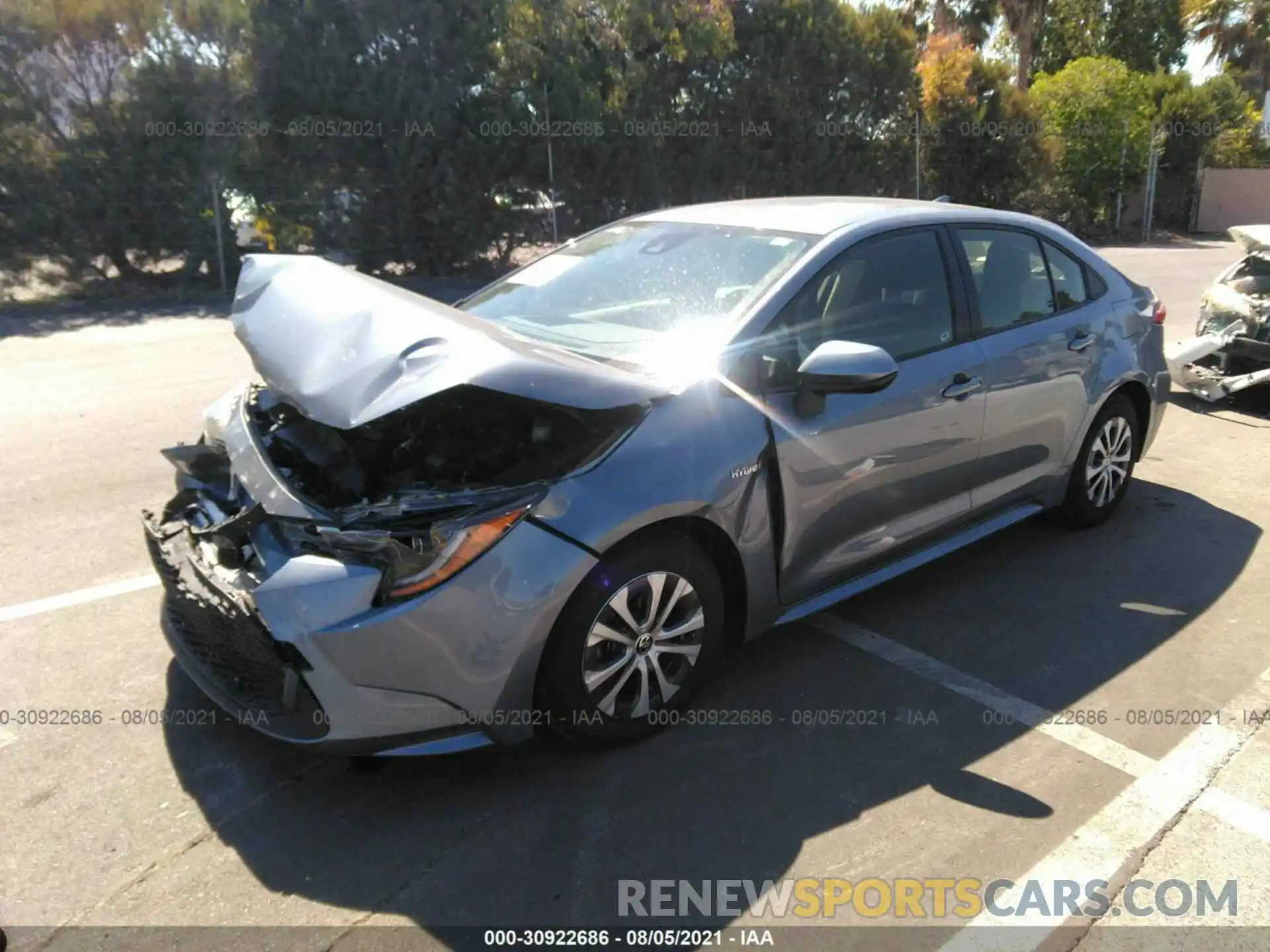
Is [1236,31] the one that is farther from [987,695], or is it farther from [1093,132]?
[987,695]

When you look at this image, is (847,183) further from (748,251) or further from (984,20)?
(748,251)

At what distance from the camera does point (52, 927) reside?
102 inches

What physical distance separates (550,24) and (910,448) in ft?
46.9

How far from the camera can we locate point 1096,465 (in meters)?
5.18

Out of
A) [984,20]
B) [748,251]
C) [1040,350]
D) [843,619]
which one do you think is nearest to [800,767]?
[843,619]

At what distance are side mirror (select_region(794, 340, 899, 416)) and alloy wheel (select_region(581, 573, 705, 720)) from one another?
813mm

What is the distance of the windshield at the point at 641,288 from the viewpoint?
3727 millimetres

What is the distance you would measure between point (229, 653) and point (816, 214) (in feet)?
9.08

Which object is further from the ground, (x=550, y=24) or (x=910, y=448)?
(x=550, y=24)

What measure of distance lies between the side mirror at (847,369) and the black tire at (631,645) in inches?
27.2

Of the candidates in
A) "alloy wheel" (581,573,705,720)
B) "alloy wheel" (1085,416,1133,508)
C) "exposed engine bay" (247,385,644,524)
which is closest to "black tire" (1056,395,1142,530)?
"alloy wheel" (1085,416,1133,508)

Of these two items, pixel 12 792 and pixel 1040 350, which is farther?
pixel 1040 350

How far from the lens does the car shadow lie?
2.75 m

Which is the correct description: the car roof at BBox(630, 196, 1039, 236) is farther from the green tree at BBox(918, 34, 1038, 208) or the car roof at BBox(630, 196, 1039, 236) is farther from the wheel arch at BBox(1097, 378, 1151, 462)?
the green tree at BBox(918, 34, 1038, 208)
